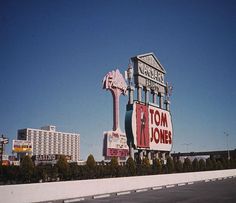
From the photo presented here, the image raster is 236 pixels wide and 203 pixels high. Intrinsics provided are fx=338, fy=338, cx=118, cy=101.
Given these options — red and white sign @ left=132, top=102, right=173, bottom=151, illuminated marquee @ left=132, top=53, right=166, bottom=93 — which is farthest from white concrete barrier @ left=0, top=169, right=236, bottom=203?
illuminated marquee @ left=132, top=53, right=166, bottom=93

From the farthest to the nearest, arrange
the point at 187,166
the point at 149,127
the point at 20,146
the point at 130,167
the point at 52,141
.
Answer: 1. the point at 52,141
2. the point at 20,146
3. the point at 187,166
4. the point at 149,127
5. the point at 130,167

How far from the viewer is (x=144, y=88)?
43.0 metres

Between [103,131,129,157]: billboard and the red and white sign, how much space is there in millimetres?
7771

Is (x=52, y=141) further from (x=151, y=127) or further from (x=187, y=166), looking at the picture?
(x=151, y=127)

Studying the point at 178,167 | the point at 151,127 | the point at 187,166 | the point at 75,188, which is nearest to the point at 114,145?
the point at 151,127

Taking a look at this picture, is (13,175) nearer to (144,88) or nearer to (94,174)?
(94,174)

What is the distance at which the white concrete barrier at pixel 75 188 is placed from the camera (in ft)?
56.6

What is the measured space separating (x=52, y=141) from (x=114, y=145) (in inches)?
5203

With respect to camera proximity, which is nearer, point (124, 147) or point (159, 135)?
point (159, 135)

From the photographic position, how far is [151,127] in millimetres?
42031

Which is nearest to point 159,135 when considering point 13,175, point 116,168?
point 116,168

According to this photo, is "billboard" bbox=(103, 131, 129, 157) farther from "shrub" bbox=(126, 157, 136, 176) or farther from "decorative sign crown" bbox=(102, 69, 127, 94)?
"shrub" bbox=(126, 157, 136, 176)

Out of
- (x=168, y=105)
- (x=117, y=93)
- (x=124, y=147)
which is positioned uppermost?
(x=117, y=93)

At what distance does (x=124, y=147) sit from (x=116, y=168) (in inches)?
761
